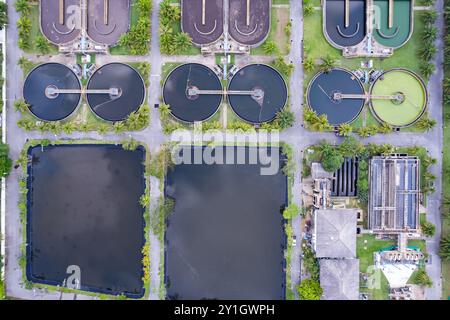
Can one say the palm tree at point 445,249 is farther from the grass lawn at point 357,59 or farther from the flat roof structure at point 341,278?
the grass lawn at point 357,59

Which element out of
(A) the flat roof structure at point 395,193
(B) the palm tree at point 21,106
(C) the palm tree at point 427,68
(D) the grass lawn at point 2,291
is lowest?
(D) the grass lawn at point 2,291

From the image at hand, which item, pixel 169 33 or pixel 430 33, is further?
pixel 169 33

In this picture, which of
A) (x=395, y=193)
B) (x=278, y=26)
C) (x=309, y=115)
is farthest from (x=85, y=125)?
(x=395, y=193)

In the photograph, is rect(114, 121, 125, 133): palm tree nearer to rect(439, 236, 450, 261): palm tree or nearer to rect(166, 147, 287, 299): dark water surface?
rect(166, 147, 287, 299): dark water surface

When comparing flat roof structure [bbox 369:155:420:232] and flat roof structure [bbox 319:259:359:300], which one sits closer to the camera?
→ flat roof structure [bbox 319:259:359:300]

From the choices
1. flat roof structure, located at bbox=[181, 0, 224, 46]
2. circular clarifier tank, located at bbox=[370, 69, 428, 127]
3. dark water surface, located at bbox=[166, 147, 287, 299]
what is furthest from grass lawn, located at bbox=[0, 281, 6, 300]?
circular clarifier tank, located at bbox=[370, 69, 428, 127]

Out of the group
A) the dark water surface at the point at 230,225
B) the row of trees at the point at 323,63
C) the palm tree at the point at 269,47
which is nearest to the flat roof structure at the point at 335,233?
the dark water surface at the point at 230,225

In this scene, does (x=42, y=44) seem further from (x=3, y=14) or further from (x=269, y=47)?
(x=269, y=47)
